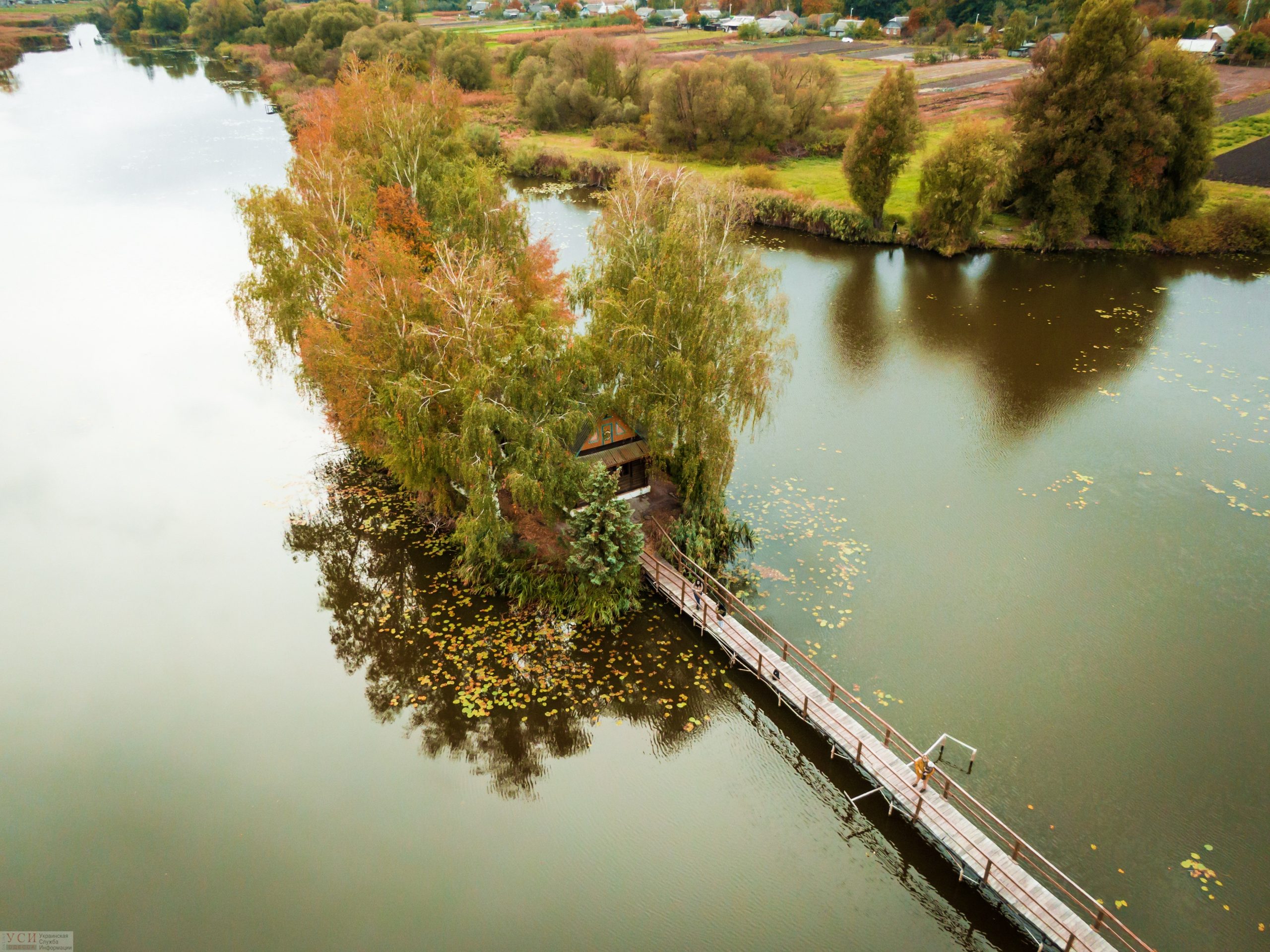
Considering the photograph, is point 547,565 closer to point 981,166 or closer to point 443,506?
point 443,506

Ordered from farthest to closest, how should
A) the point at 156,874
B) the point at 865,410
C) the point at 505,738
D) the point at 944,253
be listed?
the point at 944,253, the point at 865,410, the point at 505,738, the point at 156,874

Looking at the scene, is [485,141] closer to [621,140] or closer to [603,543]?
[621,140]

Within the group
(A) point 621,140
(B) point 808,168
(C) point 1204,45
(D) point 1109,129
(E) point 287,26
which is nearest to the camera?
(D) point 1109,129

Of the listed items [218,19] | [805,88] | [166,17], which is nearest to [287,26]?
[218,19]

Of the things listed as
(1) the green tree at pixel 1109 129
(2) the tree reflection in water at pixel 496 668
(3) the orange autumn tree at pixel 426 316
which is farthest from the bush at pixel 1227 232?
(2) the tree reflection in water at pixel 496 668

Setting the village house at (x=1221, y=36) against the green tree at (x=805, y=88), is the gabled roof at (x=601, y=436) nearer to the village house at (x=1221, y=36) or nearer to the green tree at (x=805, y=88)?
the green tree at (x=805, y=88)

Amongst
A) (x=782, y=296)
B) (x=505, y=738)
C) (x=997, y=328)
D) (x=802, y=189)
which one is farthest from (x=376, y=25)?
(x=505, y=738)
